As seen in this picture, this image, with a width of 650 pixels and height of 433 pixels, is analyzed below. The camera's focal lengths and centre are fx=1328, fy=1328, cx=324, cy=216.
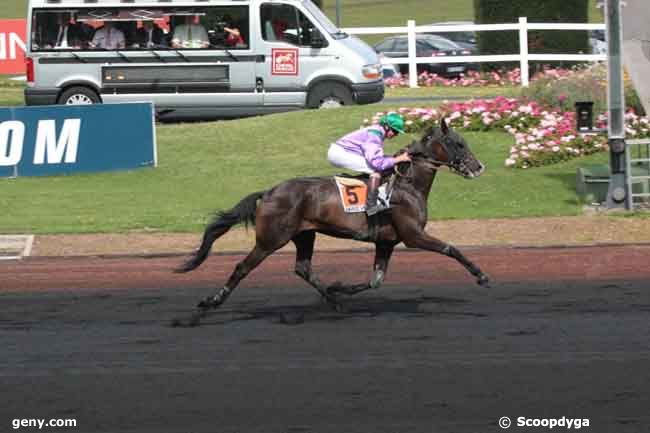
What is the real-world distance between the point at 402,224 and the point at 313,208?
0.85 m

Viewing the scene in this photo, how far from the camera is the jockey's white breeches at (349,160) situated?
12.6 m

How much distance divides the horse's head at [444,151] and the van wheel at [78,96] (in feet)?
48.1

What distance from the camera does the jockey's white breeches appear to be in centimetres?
1262

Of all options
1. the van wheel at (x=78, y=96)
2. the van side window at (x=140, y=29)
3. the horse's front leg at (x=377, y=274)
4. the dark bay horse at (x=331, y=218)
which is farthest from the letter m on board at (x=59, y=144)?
the horse's front leg at (x=377, y=274)

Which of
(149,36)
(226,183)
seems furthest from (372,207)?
(149,36)

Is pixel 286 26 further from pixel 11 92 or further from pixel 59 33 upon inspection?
pixel 11 92

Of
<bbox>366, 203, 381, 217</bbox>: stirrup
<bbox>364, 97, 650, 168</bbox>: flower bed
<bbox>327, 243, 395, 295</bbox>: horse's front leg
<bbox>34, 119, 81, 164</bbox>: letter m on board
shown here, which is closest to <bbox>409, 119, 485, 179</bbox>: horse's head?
<bbox>366, 203, 381, 217</bbox>: stirrup

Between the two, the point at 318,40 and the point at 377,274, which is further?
the point at 318,40

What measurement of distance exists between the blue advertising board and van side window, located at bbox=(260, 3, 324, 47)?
4.90 metres

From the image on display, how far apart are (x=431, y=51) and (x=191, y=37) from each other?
35.9ft

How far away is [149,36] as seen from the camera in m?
26.2

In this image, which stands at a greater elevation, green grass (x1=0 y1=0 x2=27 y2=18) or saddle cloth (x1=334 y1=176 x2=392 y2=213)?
green grass (x1=0 y1=0 x2=27 y2=18)

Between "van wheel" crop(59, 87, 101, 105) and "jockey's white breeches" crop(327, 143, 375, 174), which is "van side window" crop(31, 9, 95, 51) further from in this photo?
"jockey's white breeches" crop(327, 143, 375, 174)

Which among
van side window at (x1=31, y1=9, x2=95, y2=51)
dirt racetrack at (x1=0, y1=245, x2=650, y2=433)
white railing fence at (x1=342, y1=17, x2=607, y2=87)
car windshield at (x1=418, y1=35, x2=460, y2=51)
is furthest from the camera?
car windshield at (x1=418, y1=35, x2=460, y2=51)
